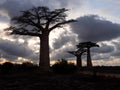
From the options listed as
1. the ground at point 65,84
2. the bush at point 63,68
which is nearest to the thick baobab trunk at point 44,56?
the bush at point 63,68

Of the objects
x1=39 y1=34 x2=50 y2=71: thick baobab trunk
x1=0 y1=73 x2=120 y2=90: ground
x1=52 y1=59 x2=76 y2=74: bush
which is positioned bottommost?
x1=0 y1=73 x2=120 y2=90: ground

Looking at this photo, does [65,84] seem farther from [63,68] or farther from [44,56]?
[44,56]

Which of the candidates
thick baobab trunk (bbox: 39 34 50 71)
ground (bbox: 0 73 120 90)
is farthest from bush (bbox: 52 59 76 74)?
ground (bbox: 0 73 120 90)

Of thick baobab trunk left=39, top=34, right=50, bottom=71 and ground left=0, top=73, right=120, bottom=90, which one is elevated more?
thick baobab trunk left=39, top=34, right=50, bottom=71

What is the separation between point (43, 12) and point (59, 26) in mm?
2156

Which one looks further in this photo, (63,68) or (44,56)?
(44,56)

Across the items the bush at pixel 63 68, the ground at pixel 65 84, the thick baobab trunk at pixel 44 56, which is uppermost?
the thick baobab trunk at pixel 44 56

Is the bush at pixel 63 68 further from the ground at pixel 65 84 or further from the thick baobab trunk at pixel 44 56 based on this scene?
the ground at pixel 65 84

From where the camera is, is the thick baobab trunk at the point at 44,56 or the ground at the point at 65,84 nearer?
the ground at the point at 65,84

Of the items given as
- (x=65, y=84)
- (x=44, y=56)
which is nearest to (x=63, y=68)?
(x=44, y=56)

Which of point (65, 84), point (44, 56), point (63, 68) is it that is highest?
point (44, 56)

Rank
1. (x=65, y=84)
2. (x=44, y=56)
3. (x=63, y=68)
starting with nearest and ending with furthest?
(x=65, y=84)
(x=63, y=68)
(x=44, y=56)

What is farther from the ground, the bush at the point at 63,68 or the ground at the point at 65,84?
the bush at the point at 63,68

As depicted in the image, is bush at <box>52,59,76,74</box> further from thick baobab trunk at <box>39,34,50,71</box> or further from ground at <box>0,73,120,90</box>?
ground at <box>0,73,120,90</box>
